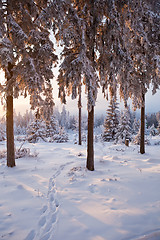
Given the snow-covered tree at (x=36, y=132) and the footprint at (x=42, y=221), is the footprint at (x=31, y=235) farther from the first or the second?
the snow-covered tree at (x=36, y=132)

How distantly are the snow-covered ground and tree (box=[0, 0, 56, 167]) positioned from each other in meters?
3.29

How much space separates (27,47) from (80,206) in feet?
22.3

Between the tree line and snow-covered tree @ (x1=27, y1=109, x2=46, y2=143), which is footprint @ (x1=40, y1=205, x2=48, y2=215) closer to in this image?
the tree line

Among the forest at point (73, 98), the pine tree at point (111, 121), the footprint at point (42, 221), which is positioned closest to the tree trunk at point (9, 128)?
the forest at point (73, 98)

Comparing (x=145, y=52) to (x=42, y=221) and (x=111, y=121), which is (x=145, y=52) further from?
(x=111, y=121)

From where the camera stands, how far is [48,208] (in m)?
3.60

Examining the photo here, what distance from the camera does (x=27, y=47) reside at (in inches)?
243

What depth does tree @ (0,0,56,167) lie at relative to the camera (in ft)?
17.1

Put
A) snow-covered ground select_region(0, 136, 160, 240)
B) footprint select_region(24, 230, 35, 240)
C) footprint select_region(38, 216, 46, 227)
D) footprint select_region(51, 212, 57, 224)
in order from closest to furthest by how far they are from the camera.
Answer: footprint select_region(24, 230, 35, 240) < snow-covered ground select_region(0, 136, 160, 240) < footprint select_region(38, 216, 46, 227) < footprint select_region(51, 212, 57, 224)

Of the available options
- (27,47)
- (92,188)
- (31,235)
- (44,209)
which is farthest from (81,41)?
(31,235)

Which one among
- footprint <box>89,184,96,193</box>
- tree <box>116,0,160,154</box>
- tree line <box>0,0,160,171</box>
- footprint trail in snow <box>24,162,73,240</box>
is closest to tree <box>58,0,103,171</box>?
tree line <box>0,0,160,171</box>

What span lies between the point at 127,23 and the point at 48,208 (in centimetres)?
777

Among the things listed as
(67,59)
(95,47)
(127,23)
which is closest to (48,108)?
(67,59)

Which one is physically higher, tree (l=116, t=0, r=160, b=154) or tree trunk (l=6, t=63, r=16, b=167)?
tree (l=116, t=0, r=160, b=154)
